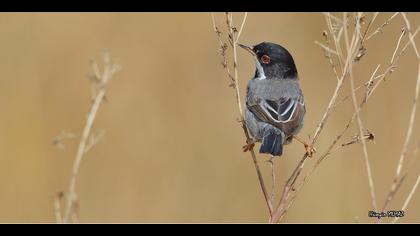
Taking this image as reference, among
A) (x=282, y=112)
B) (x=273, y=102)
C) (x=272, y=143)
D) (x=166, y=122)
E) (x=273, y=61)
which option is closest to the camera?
(x=272, y=143)

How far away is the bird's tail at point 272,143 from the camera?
6375mm

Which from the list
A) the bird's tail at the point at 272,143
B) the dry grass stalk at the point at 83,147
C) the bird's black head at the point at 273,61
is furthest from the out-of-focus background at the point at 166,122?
the dry grass stalk at the point at 83,147

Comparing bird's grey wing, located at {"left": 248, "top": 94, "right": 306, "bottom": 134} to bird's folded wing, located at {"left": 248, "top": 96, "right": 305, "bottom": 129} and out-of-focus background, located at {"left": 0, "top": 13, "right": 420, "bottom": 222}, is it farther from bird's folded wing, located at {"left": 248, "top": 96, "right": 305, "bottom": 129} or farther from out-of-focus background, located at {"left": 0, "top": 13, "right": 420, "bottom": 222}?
out-of-focus background, located at {"left": 0, "top": 13, "right": 420, "bottom": 222}

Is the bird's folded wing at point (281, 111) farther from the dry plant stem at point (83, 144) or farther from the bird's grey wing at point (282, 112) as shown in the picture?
the dry plant stem at point (83, 144)

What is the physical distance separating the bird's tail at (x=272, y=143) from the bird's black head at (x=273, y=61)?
0.98m

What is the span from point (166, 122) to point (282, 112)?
287 cm

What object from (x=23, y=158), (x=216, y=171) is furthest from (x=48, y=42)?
(x=216, y=171)

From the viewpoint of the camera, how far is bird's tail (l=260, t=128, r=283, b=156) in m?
6.38

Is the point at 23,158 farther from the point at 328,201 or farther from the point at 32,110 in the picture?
the point at 328,201

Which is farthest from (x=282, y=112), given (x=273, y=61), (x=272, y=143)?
(x=273, y=61)

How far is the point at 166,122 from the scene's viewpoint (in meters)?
9.45

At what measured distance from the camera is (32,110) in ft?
31.5

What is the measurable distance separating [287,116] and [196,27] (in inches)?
151

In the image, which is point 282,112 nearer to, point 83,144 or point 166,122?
point 166,122
